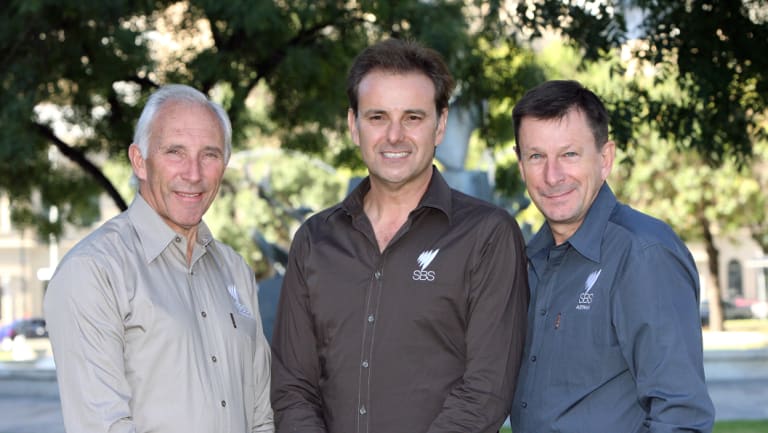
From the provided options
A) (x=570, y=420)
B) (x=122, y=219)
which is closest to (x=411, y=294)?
(x=570, y=420)

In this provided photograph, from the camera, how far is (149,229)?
3650 millimetres

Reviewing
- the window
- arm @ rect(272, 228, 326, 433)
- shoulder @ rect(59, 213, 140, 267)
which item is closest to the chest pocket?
arm @ rect(272, 228, 326, 433)

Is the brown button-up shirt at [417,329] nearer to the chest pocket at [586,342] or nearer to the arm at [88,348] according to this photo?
the chest pocket at [586,342]

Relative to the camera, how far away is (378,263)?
11.7 ft

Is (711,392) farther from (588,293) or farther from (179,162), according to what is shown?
(179,162)

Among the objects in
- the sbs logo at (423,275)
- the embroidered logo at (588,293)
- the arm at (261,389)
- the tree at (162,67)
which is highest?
the tree at (162,67)

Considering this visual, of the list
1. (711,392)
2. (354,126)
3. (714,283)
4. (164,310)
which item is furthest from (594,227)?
(714,283)

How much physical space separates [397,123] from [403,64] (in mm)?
210

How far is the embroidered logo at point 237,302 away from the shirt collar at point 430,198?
0.54 metres

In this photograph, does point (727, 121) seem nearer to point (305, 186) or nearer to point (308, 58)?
point (308, 58)

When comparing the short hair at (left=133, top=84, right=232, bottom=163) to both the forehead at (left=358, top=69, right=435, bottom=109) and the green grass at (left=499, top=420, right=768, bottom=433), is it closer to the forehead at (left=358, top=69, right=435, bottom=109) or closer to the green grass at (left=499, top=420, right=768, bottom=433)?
the forehead at (left=358, top=69, right=435, bottom=109)

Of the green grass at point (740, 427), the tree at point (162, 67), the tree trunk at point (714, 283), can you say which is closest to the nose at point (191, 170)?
the green grass at point (740, 427)

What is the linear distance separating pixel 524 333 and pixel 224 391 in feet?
3.52

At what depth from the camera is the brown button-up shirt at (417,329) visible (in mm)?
3420
